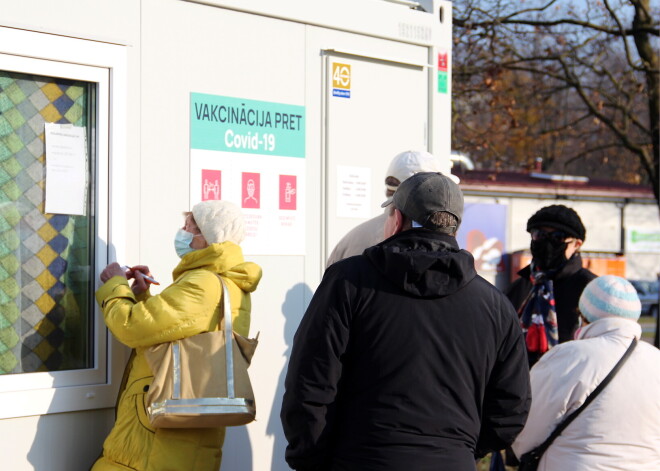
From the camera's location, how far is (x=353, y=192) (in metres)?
4.61

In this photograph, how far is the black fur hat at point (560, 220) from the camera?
5094 mm

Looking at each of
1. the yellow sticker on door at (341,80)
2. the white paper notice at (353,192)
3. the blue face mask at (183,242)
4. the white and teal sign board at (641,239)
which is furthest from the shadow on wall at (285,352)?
the white and teal sign board at (641,239)

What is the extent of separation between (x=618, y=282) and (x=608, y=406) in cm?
53

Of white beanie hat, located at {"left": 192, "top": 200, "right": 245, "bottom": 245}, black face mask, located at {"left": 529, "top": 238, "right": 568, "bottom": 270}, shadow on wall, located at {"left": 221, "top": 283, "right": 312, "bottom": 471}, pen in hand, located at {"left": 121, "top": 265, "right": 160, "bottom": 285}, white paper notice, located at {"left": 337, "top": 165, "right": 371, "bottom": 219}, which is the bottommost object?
shadow on wall, located at {"left": 221, "top": 283, "right": 312, "bottom": 471}

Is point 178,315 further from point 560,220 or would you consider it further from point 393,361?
point 560,220

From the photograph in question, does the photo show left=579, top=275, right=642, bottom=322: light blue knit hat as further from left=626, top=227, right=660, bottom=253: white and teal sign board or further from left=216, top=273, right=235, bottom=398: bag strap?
left=626, top=227, right=660, bottom=253: white and teal sign board

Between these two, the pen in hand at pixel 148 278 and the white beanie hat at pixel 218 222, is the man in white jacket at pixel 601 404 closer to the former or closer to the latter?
the white beanie hat at pixel 218 222

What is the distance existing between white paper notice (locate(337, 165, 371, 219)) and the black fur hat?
106cm

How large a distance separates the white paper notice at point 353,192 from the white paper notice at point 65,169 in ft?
4.34

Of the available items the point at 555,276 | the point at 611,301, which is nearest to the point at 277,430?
the point at 611,301

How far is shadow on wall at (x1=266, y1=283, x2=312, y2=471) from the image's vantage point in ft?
14.1

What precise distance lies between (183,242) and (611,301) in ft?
5.44

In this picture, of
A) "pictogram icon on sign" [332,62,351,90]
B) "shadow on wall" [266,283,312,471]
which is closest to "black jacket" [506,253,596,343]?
"shadow on wall" [266,283,312,471]

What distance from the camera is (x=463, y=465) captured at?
104 inches
